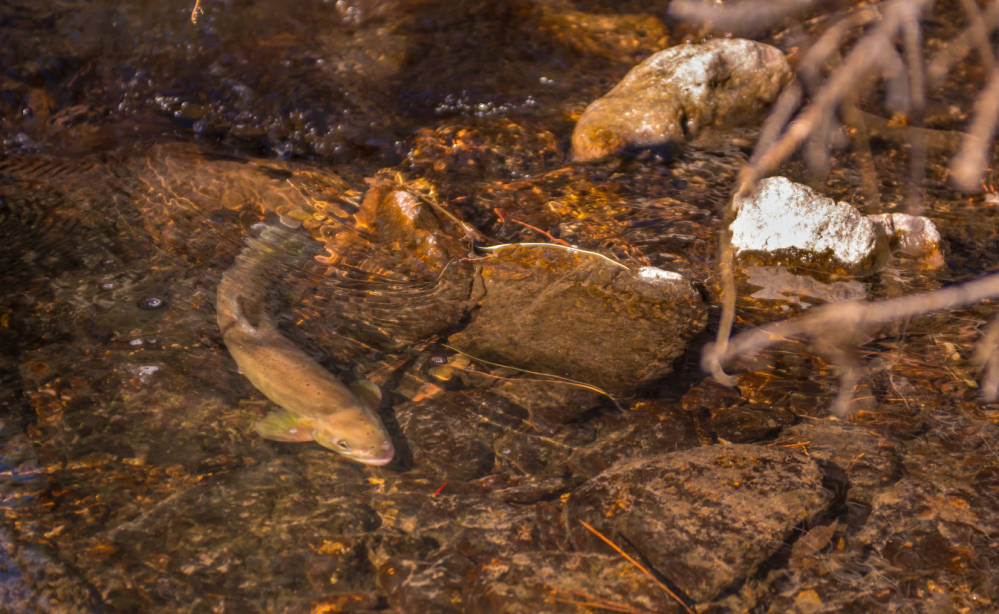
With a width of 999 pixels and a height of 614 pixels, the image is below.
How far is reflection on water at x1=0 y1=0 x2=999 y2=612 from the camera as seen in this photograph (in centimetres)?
317

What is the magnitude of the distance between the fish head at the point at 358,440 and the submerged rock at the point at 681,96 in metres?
3.46

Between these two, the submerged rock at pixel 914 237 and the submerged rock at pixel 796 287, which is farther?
the submerged rock at pixel 914 237

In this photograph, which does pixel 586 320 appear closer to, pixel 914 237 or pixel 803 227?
pixel 803 227

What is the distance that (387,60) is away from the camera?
25.3 feet

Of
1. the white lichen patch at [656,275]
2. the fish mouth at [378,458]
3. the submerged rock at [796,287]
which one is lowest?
the fish mouth at [378,458]

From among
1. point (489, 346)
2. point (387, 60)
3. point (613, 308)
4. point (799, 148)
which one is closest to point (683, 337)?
point (613, 308)

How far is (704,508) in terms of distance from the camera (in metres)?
3.19

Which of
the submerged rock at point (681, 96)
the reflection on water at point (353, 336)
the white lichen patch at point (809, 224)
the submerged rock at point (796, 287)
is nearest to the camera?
the reflection on water at point (353, 336)

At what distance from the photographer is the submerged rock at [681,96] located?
6113 mm

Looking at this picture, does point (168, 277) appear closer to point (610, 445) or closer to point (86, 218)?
point (86, 218)

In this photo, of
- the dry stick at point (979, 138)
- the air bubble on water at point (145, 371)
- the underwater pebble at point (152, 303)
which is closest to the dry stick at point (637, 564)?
the dry stick at point (979, 138)

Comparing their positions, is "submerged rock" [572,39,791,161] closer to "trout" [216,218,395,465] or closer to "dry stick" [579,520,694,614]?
"trout" [216,218,395,465]

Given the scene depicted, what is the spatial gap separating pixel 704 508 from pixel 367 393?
6.78 feet

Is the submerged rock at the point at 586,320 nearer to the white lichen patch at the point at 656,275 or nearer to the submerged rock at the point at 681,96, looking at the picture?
the white lichen patch at the point at 656,275
